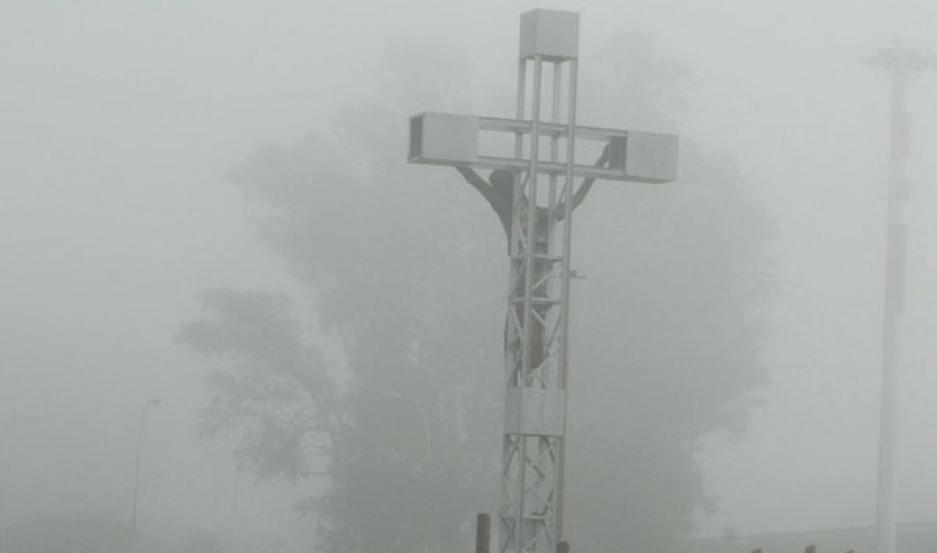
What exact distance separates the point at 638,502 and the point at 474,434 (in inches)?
104

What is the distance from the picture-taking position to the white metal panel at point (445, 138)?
32.4 ft

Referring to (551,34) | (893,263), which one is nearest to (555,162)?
(551,34)

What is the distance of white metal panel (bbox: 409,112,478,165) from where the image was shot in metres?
9.89

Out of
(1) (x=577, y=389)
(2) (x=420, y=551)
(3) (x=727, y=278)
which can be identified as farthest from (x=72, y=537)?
(3) (x=727, y=278)

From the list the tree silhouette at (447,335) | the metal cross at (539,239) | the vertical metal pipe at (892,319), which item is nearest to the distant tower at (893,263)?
the vertical metal pipe at (892,319)

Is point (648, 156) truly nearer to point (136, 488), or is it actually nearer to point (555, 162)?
point (555, 162)

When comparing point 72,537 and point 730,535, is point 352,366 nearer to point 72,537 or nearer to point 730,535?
point 72,537

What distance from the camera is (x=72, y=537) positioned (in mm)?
25953

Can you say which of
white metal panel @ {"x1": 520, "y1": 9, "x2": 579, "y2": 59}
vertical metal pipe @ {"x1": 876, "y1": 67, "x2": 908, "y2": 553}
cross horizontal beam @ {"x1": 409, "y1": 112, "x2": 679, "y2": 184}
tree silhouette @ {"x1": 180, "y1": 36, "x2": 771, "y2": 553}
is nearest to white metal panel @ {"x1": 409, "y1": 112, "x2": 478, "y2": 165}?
cross horizontal beam @ {"x1": 409, "y1": 112, "x2": 679, "y2": 184}

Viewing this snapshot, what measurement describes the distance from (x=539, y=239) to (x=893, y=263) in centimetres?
2281

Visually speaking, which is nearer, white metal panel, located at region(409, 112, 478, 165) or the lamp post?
white metal panel, located at region(409, 112, 478, 165)

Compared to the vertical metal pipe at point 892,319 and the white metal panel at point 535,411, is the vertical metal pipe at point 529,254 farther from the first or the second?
the vertical metal pipe at point 892,319

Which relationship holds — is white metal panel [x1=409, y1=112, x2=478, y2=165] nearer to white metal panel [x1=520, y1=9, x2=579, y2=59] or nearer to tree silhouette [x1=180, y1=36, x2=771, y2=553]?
white metal panel [x1=520, y1=9, x2=579, y2=59]

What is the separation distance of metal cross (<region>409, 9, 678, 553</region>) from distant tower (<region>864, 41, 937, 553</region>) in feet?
73.2
